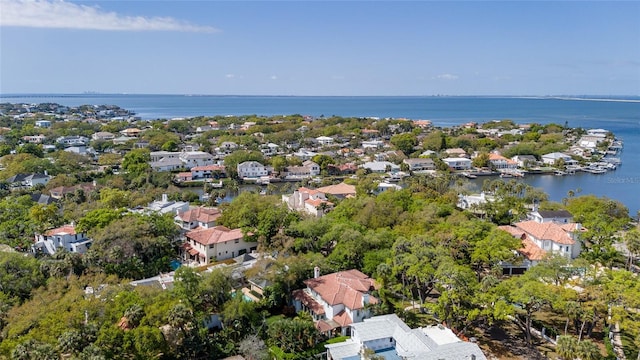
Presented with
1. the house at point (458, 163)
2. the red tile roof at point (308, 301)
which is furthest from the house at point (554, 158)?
the red tile roof at point (308, 301)

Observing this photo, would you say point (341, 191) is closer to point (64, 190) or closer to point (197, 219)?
point (197, 219)

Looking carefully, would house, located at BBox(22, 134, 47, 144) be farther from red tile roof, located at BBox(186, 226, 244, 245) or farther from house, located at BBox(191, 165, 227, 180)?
red tile roof, located at BBox(186, 226, 244, 245)

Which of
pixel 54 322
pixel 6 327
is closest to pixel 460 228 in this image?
pixel 54 322

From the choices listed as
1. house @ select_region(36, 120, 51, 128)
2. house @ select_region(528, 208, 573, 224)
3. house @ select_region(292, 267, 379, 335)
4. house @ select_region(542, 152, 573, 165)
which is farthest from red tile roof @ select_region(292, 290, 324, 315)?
house @ select_region(36, 120, 51, 128)

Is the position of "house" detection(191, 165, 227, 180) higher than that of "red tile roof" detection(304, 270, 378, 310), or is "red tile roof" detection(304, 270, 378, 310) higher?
"red tile roof" detection(304, 270, 378, 310)

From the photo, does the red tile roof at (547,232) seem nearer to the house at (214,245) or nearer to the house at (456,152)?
the house at (214,245)
